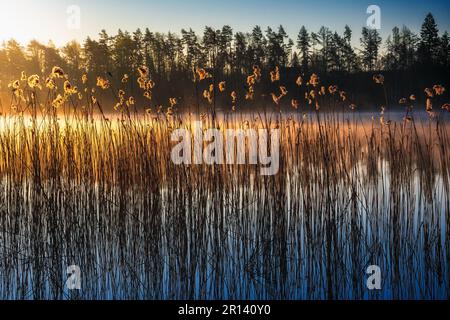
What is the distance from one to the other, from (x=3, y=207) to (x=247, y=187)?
6.08 feet

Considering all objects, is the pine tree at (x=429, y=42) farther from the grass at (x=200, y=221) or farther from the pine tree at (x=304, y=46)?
the grass at (x=200, y=221)

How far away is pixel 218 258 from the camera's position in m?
3.30

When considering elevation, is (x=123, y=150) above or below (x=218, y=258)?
above

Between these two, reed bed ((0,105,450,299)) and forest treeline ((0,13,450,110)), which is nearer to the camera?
reed bed ((0,105,450,299))

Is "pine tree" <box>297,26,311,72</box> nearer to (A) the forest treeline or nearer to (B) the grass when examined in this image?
(A) the forest treeline

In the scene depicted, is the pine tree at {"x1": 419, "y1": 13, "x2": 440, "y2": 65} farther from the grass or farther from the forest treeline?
the grass

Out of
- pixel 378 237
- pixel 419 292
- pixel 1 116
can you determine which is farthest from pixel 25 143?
pixel 419 292

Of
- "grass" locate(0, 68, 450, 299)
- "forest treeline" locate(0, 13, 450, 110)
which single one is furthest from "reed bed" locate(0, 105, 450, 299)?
"forest treeline" locate(0, 13, 450, 110)

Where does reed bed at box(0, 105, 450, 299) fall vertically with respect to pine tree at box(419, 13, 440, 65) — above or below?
below

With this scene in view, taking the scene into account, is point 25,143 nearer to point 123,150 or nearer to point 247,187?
point 123,150

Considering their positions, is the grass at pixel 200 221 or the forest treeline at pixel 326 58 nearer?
the grass at pixel 200 221

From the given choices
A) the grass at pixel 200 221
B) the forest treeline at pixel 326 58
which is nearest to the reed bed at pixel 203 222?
the grass at pixel 200 221

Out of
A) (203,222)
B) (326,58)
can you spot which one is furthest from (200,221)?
(326,58)
